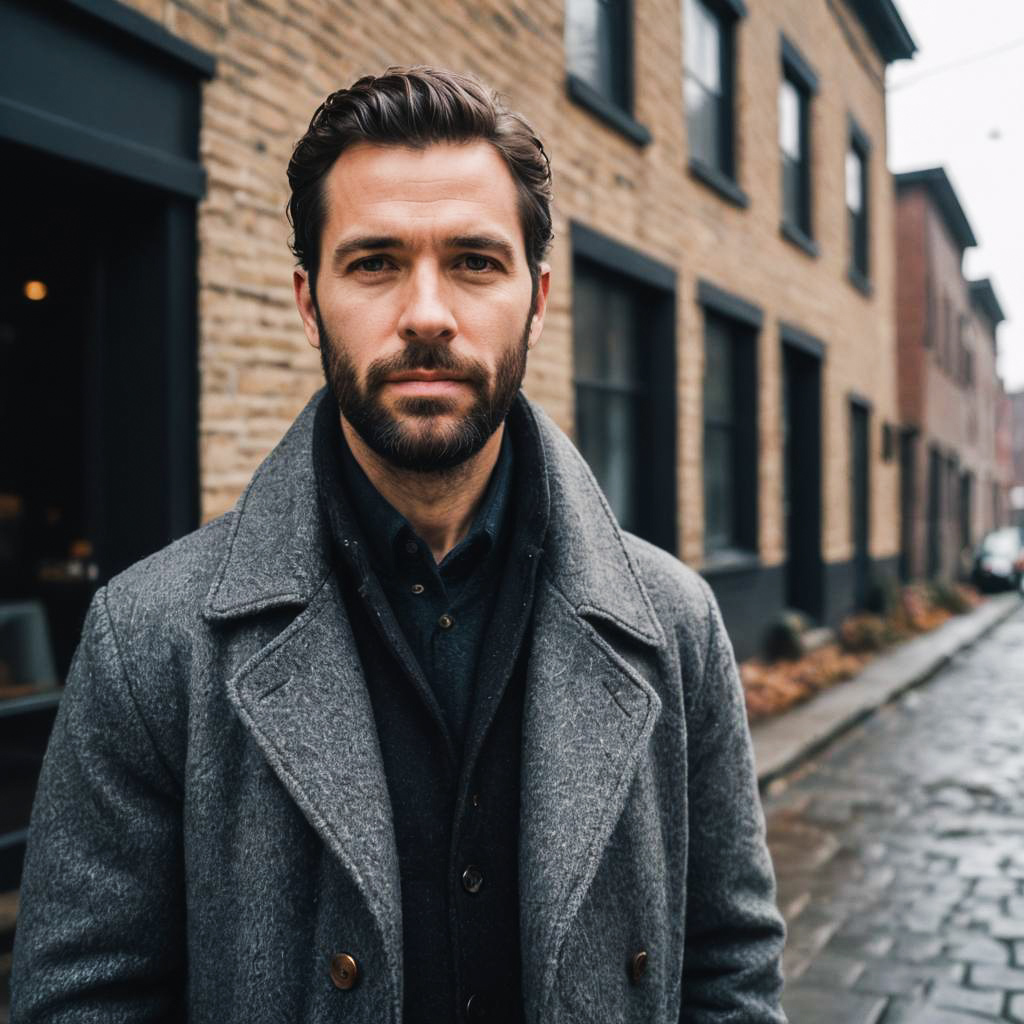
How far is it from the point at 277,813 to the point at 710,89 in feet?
34.0

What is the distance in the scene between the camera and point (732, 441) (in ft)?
36.9

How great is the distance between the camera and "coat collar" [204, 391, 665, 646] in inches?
63.5

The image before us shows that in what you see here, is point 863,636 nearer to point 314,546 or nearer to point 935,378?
point 935,378

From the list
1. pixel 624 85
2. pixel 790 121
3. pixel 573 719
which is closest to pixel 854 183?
pixel 790 121

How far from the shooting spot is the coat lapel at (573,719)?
1.53 meters

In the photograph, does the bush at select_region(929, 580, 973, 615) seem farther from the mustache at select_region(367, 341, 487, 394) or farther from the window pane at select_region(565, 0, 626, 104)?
the mustache at select_region(367, 341, 487, 394)

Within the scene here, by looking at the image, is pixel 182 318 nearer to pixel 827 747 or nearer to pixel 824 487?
pixel 827 747

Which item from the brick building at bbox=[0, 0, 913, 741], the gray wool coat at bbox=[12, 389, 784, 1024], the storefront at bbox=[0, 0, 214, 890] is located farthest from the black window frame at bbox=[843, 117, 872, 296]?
the gray wool coat at bbox=[12, 389, 784, 1024]

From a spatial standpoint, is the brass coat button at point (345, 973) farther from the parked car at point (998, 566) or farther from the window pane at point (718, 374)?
the parked car at point (998, 566)

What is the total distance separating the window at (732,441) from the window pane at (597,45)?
289 centimetres

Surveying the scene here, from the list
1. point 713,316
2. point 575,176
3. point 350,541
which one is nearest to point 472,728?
point 350,541

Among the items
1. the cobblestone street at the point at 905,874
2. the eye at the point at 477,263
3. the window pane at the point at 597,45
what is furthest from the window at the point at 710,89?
the eye at the point at 477,263

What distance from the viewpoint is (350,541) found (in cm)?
170

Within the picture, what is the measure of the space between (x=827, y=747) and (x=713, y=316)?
439 cm
